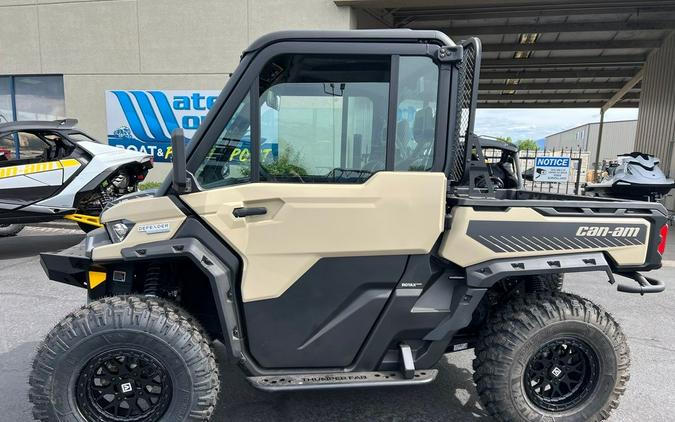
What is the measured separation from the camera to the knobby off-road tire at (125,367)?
2322 mm

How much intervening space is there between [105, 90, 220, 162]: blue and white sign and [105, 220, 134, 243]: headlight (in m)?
8.42

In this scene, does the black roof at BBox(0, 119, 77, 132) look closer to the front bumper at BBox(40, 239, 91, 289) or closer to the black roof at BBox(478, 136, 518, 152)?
the front bumper at BBox(40, 239, 91, 289)

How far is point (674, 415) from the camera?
2.97 metres

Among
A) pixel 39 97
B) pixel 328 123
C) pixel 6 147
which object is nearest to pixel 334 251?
pixel 328 123

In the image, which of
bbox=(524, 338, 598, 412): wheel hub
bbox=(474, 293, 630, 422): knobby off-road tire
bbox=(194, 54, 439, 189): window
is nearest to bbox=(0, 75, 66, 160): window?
bbox=(194, 54, 439, 189): window

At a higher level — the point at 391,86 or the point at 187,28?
the point at 187,28

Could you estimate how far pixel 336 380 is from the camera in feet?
8.34

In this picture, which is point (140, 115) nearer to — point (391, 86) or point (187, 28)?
point (187, 28)


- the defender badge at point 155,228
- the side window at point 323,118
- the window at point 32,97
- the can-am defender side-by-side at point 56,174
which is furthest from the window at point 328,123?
the window at point 32,97

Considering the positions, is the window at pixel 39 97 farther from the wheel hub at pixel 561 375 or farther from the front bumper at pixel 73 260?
the wheel hub at pixel 561 375

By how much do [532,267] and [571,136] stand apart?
57882 mm

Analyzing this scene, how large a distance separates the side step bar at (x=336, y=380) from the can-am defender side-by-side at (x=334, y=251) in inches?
0.5

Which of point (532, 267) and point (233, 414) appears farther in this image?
point (233, 414)

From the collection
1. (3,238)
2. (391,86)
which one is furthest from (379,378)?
(3,238)
